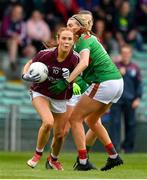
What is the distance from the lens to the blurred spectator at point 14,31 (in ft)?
77.0

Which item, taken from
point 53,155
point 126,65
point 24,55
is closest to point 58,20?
point 24,55

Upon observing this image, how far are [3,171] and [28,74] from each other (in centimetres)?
136

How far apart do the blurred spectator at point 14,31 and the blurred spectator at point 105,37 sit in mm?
1846

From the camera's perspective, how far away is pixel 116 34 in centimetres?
Result: 2559

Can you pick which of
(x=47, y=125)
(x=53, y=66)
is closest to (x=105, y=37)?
(x=53, y=66)

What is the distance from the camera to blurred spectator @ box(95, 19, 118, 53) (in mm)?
24625

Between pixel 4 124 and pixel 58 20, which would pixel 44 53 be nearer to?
pixel 4 124

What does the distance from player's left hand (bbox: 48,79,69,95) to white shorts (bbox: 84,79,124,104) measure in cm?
46

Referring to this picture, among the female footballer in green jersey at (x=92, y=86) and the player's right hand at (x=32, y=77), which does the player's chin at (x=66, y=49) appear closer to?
the female footballer in green jersey at (x=92, y=86)

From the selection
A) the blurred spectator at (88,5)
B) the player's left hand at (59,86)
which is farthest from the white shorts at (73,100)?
the blurred spectator at (88,5)

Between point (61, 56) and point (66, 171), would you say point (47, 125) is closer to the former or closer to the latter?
point (66, 171)

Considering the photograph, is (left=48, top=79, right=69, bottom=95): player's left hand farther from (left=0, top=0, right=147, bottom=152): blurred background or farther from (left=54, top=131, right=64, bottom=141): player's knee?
(left=0, top=0, right=147, bottom=152): blurred background

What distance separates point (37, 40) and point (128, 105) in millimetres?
3154

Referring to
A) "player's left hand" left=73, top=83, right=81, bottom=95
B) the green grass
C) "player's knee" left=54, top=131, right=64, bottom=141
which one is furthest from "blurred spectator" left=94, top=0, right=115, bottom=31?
"player's knee" left=54, top=131, right=64, bottom=141
